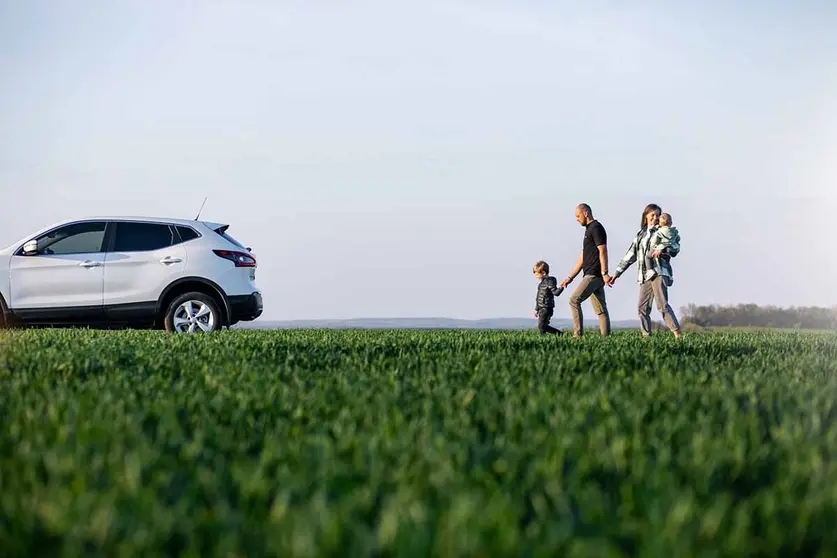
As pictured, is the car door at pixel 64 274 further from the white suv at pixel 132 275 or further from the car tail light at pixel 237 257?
the car tail light at pixel 237 257

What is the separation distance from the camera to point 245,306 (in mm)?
14789

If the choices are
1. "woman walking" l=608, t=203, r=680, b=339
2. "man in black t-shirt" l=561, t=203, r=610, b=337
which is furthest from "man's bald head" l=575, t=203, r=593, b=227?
"woman walking" l=608, t=203, r=680, b=339

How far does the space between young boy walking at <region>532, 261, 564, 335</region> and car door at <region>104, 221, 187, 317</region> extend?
6012 mm

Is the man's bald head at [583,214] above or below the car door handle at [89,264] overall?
above

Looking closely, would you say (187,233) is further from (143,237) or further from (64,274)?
Answer: (64,274)

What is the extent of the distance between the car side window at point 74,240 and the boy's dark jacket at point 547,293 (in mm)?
7384

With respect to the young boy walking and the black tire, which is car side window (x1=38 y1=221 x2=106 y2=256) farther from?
the young boy walking

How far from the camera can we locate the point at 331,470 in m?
3.44

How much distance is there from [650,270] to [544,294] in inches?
90.9

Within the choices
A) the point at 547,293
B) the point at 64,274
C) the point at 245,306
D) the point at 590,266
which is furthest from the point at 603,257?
the point at 64,274

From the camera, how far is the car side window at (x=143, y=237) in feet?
48.3

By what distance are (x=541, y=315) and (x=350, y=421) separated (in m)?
12.1

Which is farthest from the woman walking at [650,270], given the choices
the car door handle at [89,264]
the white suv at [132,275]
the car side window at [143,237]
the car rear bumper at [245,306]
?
the car door handle at [89,264]

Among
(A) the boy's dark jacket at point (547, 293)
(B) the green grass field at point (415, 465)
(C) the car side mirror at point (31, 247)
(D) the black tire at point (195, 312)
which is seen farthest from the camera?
(A) the boy's dark jacket at point (547, 293)
